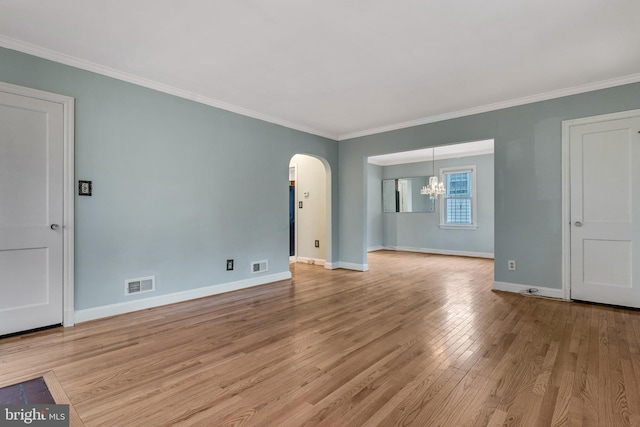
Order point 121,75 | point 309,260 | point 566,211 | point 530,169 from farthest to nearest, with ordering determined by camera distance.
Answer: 1. point 309,260
2. point 530,169
3. point 566,211
4. point 121,75

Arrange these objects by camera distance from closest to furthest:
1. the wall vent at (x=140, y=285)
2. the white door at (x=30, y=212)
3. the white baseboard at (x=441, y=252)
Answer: the white door at (x=30, y=212), the wall vent at (x=140, y=285), the white baseboard at (x=441, y=252)

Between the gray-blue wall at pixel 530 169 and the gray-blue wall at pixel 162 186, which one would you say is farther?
the gray-blue wall at pixel 530 169

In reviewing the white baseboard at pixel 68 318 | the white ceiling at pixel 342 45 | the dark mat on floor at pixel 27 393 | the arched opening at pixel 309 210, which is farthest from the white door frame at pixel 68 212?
the arched opening at pixel 309 210

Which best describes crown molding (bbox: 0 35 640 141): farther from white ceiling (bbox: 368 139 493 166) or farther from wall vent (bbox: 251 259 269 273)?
wall vent (bbox: 251 259 269 273)

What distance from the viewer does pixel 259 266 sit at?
188 inches

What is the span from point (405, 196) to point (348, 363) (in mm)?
7237

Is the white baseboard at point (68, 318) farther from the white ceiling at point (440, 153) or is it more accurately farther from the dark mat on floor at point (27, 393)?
the white ceiling at point (440, 153)

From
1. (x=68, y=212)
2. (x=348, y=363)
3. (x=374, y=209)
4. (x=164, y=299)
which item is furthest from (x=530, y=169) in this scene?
(x=68, y=212)

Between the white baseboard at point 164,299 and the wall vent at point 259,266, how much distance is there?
118 mm

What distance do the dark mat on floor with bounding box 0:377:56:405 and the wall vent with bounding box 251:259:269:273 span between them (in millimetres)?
2816

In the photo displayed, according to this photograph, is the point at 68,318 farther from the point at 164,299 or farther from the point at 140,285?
the point at 164,299

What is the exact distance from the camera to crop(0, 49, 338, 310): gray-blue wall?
314 cm

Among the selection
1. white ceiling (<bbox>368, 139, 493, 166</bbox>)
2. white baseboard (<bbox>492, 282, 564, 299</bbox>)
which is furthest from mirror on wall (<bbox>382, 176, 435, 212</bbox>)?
white baseboard (<bbox>492, 282, 564, 299</bbox>)

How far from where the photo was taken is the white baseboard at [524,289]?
3977 millimetres
